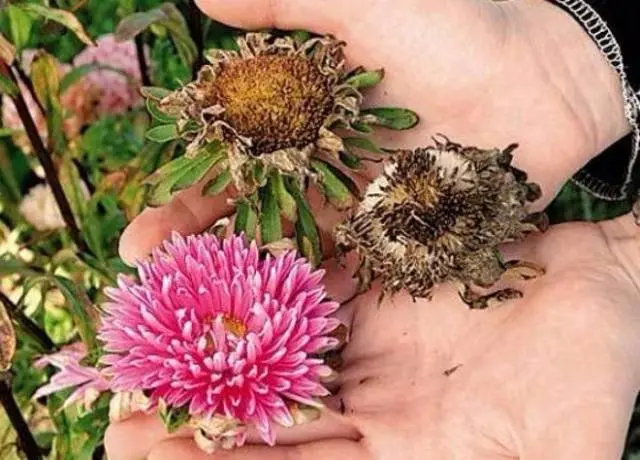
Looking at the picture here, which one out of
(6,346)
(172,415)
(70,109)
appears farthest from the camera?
(70,109)

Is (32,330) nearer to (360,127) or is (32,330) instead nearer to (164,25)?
(164,25)

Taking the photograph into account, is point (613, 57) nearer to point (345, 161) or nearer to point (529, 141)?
point (529, 141)

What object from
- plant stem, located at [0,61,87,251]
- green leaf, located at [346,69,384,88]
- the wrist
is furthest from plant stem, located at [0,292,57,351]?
the wrist

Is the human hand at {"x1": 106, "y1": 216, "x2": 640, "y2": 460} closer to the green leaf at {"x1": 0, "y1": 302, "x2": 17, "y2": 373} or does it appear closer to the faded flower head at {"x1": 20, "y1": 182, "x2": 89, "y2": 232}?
the green leaf at {"x1": 0, "y1": 302, "x2": 17, "y2": 373}

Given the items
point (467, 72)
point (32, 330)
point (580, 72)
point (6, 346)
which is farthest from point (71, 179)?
point (580, 72)

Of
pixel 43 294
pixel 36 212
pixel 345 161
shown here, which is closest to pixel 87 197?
pixel 36 212

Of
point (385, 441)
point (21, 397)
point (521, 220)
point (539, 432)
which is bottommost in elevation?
point (21, 397)
